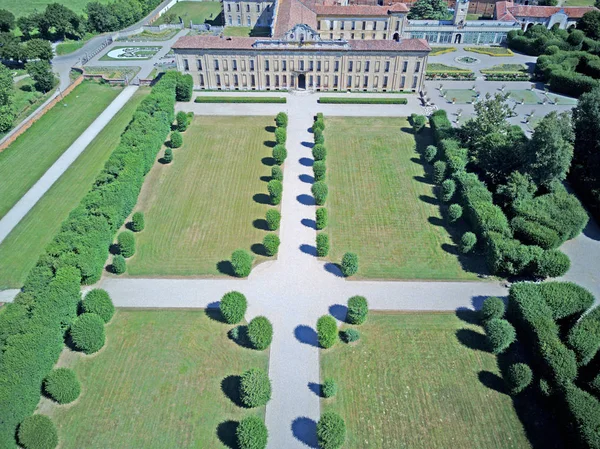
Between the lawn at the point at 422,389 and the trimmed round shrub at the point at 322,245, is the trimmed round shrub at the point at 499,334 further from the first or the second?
the trimmed round shrub at the point at 322,245

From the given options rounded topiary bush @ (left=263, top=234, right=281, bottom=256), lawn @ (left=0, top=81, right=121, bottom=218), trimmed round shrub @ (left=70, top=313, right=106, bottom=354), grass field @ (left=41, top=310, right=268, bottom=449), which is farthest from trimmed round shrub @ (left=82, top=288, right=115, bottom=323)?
lawn @ (left=0, top=81, right=121, bottom=218)

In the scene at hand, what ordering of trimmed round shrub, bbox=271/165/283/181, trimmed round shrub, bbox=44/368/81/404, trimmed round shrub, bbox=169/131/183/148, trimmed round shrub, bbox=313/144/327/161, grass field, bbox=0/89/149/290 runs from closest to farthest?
trimmed round shrub, bbox=44/368/81/404 → grass field, bbox=0/89/149/290 → trimmed round shrub, bbox=271/165/283/181 → trimmed round shrub, bbox=313/144/327/161 → trimmed round shrub, bbox=169/131/183/148

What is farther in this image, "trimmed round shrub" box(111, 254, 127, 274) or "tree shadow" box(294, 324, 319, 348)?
"trimmed round shrub" box(111, 254, 127, 274)

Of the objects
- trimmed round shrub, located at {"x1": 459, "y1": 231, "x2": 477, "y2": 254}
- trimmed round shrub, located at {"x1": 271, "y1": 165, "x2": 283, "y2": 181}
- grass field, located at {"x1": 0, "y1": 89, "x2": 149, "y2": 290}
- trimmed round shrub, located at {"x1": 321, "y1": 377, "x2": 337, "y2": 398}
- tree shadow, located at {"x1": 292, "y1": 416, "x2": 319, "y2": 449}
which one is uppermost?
trimmed round shrub, located at {"x1": 271, "y1": 165, "x2": 283, "y2": 181}

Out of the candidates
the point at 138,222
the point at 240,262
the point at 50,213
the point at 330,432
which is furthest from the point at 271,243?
the point at 50,213

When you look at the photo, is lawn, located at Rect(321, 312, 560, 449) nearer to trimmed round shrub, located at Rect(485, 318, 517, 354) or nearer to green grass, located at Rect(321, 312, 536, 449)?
green grass, located at Rect(321, 312, 536, 449)

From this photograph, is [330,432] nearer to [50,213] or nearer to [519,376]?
[519,376]
